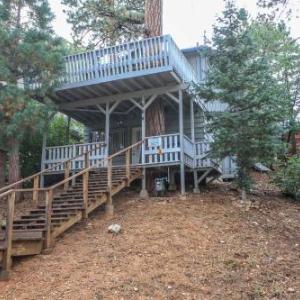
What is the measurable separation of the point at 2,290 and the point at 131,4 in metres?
16.4

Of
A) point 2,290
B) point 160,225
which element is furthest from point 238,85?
point 2,290

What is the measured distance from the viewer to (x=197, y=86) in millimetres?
12227

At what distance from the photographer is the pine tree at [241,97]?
1138 cm

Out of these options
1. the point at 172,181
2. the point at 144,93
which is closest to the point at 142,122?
the point at 144,93

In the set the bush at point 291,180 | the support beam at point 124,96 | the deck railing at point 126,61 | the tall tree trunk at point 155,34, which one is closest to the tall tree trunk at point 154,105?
the tall tree trunk at point 155,34

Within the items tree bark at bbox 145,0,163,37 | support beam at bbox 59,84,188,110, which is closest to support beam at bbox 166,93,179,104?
support beam at bbox 59,84,188,110

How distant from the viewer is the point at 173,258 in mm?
7895

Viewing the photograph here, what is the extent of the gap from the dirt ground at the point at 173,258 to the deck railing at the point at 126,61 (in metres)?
4.59

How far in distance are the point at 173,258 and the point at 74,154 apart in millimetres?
7469

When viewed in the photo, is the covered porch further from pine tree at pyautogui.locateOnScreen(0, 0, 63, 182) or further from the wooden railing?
pine tree at pyautogui.locateOnScreen(0, 0, 63, 182)

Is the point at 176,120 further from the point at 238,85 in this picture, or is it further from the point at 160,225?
the point at 160,225

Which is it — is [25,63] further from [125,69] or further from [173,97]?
[173,97]

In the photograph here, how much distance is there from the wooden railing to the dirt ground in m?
3.28

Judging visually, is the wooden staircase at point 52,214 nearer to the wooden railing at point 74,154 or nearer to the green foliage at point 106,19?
the wooden railing at point 74,154
